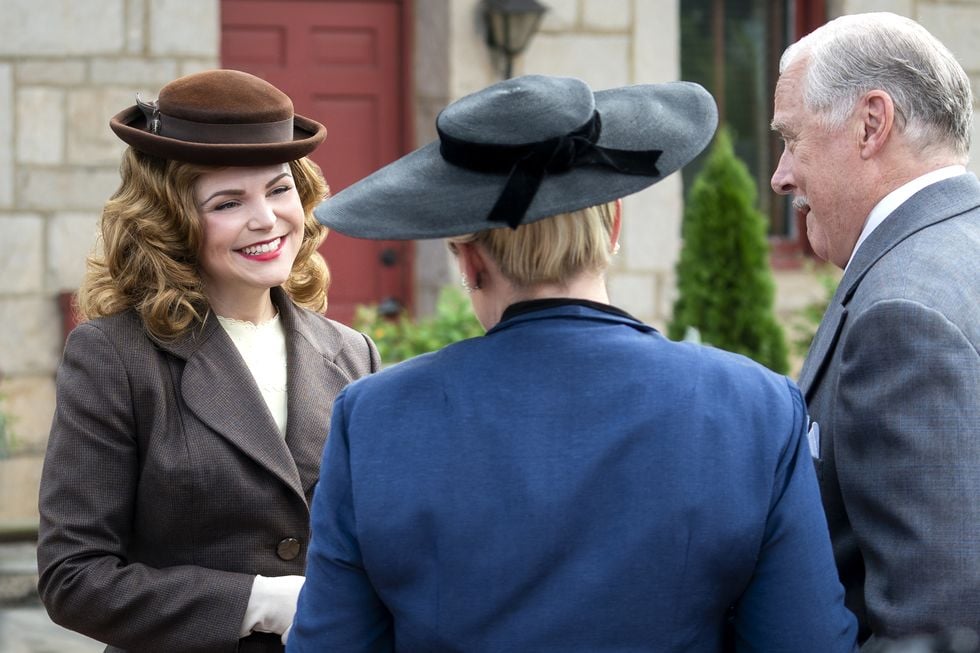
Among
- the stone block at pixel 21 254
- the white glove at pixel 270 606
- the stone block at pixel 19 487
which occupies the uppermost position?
the white glove at pixel 270 606

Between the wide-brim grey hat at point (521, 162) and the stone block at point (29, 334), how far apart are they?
5.00m

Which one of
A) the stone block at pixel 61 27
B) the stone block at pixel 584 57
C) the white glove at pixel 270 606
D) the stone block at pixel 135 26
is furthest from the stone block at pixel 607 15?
the white glove at pixel 270 606

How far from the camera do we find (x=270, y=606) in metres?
2.30

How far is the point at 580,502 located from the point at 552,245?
0.32 meters

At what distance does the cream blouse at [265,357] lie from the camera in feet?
8.32

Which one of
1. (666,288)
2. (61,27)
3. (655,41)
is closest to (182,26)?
(61,27)

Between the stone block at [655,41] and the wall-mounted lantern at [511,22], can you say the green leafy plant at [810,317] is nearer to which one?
the stone block at [655,41]

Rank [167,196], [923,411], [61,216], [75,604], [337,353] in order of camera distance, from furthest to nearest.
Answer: [61,216] → [337,353] → [167,196] → [75,604] → [923,411]

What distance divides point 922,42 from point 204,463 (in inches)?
52.6

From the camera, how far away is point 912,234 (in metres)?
2.07

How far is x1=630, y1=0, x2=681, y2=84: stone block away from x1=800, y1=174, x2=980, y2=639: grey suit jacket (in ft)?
17.4

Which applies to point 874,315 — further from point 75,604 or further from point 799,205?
point 75,604

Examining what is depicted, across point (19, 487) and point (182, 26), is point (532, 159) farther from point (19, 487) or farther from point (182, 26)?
point (19, 487)

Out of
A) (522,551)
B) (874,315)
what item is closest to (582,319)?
(522,551)
